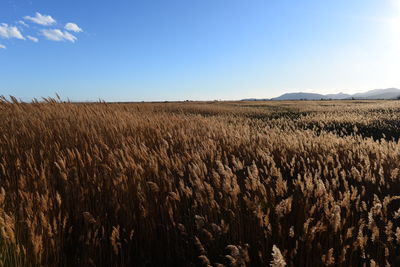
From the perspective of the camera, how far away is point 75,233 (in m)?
1.96

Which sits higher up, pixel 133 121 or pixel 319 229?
pixel 133 121

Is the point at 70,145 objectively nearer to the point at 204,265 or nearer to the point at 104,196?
the point at 104,196

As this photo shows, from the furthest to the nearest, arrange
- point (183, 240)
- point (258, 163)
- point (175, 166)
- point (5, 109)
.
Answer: point (5, 109), point (258, 163), point (175, 166), point (183, 240)

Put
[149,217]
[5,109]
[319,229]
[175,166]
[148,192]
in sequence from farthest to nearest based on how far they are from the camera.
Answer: [5,109]
[175,166]
[148,192]
[149,217]
[319,229]

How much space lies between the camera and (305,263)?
5.19ft

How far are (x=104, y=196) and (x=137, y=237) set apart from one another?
1.78 feet

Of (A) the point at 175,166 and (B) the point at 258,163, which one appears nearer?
(A) the point at 175,166

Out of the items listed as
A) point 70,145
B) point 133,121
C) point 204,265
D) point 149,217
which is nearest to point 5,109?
point 133,121

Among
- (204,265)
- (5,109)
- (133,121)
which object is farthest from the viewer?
(5,109)

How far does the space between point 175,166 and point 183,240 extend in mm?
913

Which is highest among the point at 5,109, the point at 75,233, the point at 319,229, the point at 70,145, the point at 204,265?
the point at 5,109

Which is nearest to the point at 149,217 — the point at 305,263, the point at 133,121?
the point at 305,263

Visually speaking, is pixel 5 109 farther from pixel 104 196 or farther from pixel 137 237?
pixel 137 237

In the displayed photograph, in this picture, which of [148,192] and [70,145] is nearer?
[148,192]
